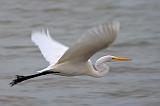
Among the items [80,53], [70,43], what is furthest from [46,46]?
[70,43]

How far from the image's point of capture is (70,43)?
42.2 ft

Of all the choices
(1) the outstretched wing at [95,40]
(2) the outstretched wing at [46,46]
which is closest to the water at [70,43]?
(2) the outstretched wing at [46,46]

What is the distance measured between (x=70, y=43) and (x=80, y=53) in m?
5.12

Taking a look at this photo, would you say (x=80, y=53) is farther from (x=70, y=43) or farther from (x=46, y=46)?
(x=70, y=43)

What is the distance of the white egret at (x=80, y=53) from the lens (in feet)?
23.2

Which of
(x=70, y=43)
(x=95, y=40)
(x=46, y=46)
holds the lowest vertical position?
(x=95, y=40)

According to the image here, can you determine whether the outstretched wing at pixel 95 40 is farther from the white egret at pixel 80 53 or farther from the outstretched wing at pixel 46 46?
the outstretched wing at pixel 46 46

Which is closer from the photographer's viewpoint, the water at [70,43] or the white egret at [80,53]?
the white egret at [80,53]

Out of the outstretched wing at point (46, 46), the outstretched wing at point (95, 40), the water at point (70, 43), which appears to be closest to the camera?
the outstretched wing at point (95, 40)

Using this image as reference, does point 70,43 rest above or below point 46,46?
above

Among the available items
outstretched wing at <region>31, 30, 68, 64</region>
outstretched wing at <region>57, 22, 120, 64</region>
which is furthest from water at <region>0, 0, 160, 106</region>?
outstretched wing at <region>57, 22, 120, 64</region>

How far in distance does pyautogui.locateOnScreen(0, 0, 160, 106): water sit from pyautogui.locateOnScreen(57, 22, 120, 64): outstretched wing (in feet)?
6.28

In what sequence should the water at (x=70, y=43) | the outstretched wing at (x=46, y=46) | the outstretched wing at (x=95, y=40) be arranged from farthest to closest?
the water at (x=70, y=43) < the outstretched wing at (x=46, y=46) < the outstretched wing at (x=95, y=40)

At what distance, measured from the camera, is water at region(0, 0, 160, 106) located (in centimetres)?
979
